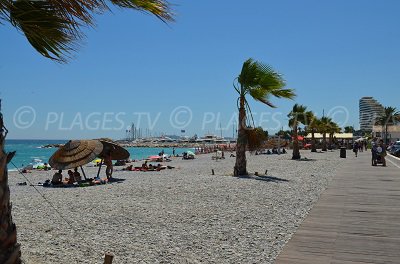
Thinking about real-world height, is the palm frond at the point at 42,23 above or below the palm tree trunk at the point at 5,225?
above

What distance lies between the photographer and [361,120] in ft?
551

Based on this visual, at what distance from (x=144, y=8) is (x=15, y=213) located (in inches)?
248

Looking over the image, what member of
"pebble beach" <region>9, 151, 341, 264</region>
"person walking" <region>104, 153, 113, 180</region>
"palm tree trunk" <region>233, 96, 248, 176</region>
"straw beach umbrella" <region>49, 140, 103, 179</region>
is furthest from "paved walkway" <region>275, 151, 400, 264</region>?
"person walking" <region>104, 153, 113, 180</region>

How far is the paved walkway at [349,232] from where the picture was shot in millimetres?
4957

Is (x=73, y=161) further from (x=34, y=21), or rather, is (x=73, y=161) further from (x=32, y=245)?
(x=34, y=21)

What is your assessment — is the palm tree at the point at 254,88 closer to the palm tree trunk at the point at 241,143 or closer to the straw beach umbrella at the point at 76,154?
the palm tree trunk at the point at 241,143

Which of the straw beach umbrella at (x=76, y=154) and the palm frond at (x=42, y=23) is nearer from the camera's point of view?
the palm frond at (x=42, y=23)

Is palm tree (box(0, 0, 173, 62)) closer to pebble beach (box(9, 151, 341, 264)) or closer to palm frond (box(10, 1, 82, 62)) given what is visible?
palm frond (box(10, 1, 82, 62))

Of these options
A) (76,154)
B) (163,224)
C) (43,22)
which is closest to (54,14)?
(43,22)

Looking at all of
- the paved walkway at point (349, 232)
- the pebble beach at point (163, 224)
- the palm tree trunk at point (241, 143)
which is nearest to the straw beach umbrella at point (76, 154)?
the pebble beach at point (163, 224)

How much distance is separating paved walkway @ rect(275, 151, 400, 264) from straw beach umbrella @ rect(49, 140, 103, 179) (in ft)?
27.0

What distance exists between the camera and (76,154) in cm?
1516

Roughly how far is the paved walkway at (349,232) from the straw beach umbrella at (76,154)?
325 inches

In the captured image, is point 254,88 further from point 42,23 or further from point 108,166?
point 42,23
